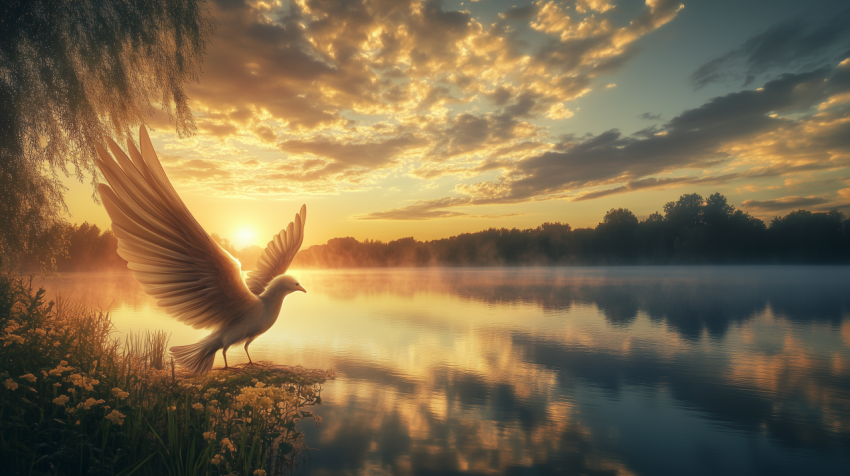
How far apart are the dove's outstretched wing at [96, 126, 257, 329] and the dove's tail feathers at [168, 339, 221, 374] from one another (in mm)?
312

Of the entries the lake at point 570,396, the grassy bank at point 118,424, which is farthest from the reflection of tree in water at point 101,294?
the grassy bank at point 118,424

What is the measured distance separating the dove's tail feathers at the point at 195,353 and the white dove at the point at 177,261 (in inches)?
0.5

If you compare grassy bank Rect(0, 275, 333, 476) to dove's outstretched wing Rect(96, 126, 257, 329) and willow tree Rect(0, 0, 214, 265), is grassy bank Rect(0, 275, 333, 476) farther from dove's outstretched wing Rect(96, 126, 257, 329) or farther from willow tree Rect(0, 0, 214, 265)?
willow tree Rect(0, 0, 214, 265)

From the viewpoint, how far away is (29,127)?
8.70 m

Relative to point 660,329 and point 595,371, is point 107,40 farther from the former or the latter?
point 660,329

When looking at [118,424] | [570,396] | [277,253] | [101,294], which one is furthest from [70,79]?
[101,294]

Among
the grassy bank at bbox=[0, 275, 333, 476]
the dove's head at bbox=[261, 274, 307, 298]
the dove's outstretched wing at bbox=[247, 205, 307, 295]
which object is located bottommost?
the grassy bank at bbox=[0, 275, 333, 476]

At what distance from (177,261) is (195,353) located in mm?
1793

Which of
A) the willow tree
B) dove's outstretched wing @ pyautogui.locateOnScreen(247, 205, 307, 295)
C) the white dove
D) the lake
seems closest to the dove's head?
the white dove

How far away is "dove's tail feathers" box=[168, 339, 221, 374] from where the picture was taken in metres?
5.48

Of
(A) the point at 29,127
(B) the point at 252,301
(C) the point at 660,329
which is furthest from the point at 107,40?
(C) the point at 660,329

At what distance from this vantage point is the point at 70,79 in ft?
27.3

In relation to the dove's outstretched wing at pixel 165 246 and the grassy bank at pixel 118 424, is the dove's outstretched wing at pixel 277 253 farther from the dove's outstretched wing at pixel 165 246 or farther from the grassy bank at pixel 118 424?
the grassy bank at pixel 118 424

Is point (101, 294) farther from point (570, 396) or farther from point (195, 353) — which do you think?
point (570, 396)
